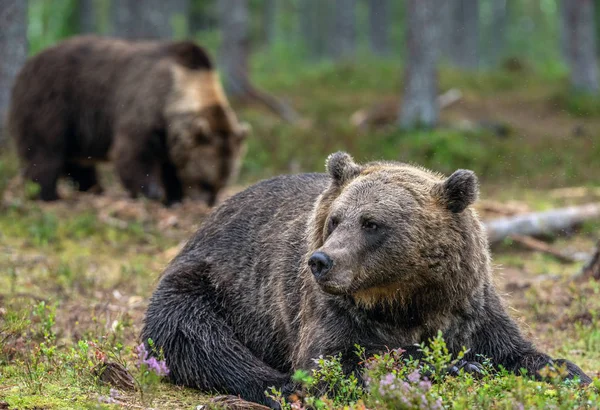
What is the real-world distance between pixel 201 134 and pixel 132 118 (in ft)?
3.58

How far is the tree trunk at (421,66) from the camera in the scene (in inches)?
730

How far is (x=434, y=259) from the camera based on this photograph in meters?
5.07

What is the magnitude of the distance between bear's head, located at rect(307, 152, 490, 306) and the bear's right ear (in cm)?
18

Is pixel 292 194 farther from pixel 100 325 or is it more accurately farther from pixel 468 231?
pixel 100 325

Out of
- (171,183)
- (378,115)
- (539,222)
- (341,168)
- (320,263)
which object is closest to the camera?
(320,263)

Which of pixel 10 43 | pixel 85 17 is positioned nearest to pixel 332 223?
pixel 10 43

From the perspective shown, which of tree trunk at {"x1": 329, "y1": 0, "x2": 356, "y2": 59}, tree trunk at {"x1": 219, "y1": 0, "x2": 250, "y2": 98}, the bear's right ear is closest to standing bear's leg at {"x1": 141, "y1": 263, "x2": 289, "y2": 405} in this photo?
the bear's right ear

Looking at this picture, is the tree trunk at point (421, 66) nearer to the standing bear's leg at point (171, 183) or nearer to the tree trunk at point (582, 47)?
the standing bear's leg at point (171, 183)

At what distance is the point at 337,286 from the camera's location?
189 inches

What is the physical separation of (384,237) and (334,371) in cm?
87

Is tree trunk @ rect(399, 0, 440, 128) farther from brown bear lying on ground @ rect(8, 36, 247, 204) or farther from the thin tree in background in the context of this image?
brown bear lying on ground @ rect(8, 36, 247, 204)

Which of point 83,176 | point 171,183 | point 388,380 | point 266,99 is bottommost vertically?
point 266,99

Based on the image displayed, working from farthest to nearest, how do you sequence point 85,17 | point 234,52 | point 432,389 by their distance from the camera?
point 85,17 < point 234,52 < point 432,389

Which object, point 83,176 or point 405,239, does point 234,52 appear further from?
point 405,239
